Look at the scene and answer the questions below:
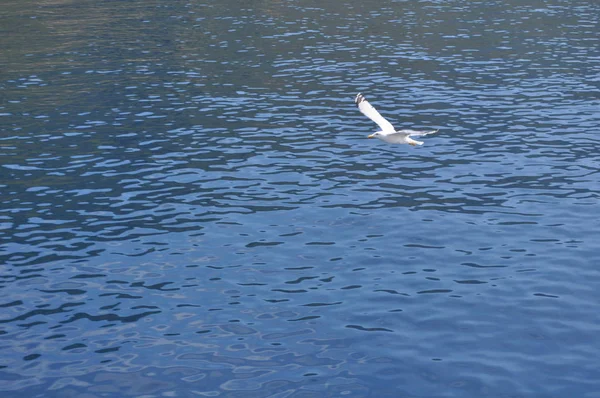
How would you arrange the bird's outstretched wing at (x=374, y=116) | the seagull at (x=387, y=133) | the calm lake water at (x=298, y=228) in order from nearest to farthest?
the calm lake water at (x=298, y=228) → the seagull at (x=387, y=133) → the bird's outstretched wing at (x=374, y=116)

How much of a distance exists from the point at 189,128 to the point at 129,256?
12.8 metres

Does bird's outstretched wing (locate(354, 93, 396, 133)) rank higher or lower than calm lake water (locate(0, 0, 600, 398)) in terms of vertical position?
higher

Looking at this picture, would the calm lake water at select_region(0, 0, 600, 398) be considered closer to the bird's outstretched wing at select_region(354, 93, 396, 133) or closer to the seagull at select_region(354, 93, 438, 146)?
the seagull at select_region(354, 93, 438, 146)

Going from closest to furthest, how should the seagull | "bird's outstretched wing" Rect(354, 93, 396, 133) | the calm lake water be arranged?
the calm lake water
the seagull
"bird's outstretched wing" Rect(354, 93, 396, 133)

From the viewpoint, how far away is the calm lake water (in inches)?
598

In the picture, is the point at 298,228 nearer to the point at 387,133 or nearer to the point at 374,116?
the point at 387,133

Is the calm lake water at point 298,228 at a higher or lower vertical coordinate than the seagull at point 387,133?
lower

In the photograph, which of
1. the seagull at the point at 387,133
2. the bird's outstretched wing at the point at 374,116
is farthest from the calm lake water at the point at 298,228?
the bird's outstretched wing at the point at 374,116

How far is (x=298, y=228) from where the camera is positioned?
2216 cm

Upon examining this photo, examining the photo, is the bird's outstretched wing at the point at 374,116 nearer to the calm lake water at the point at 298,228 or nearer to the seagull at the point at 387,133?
the seagull at the point at 387,133

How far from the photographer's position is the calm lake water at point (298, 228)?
1519 centimetres

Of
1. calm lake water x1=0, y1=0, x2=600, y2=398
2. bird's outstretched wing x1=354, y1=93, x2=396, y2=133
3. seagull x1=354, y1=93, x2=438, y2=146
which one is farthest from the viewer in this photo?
bird's outstretched wing x1=354, y1=93, x2=396, y2=133

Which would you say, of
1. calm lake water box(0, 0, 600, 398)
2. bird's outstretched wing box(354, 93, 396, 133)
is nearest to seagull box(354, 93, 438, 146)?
bird's outstretched wing box(354, 93, 396, 133)

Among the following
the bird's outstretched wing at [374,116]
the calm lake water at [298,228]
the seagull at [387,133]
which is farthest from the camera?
the bird's outstretched wing at [374,116]
